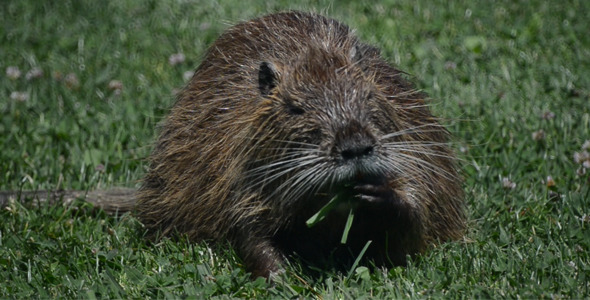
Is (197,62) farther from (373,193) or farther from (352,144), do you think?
(352,144)

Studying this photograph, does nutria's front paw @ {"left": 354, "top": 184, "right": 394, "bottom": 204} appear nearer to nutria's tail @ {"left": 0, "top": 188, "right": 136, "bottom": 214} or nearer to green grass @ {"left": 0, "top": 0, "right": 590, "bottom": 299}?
green grass @ {"left": 0, "top": 0, "right": 590, "bottom": 299}

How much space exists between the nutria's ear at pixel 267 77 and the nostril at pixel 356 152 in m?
0.56

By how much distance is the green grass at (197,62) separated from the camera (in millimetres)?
3506

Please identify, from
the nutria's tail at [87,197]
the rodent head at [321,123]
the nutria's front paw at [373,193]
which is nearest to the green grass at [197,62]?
the nutria's tail at [87,197]

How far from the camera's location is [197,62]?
5.63 meters

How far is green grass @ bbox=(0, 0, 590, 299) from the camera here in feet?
11.5

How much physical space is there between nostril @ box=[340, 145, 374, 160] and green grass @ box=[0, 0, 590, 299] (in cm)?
52

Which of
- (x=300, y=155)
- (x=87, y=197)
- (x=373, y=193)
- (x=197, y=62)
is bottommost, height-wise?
(x=87, y=197)

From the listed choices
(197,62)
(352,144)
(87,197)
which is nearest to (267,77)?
(352,144)

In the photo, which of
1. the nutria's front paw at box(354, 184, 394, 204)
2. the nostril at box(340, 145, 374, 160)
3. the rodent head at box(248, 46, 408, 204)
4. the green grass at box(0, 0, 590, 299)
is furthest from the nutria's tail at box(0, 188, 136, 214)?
the nostril at box(340, 145, 374, 160)

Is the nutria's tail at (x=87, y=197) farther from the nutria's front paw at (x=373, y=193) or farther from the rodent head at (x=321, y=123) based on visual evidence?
the nutria's front paw at (x=373, y=193)

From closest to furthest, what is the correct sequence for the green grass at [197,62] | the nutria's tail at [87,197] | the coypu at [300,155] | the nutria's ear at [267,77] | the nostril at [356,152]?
the nostril at [356,152] → the coypu at [300,155] → the green grass at [197,62] → the nutria's ear at [267,77] → the nutria's tail at [87,197]

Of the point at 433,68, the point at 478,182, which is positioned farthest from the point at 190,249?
the point at 433,68

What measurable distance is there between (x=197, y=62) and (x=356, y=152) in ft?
8.57
